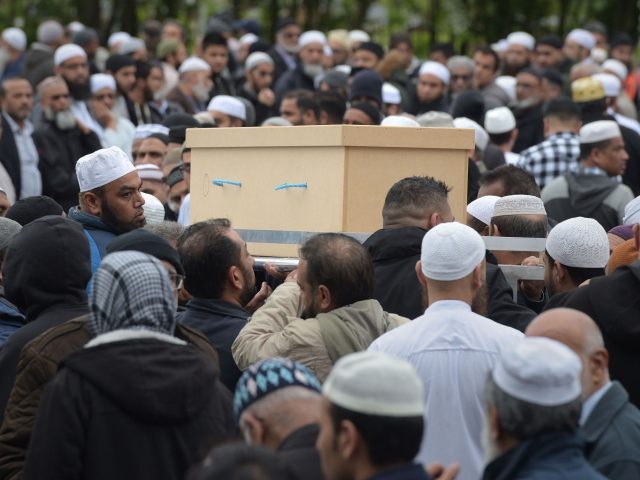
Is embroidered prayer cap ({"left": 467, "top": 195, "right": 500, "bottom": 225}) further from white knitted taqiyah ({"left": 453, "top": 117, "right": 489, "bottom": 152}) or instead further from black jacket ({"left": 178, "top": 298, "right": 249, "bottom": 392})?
white knitted taqiyah ({"left": 453, "top": 117, "right": 489, "bottom": 152})

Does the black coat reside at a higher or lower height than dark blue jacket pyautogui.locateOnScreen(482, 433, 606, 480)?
lower

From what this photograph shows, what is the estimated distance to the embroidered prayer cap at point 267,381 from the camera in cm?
388

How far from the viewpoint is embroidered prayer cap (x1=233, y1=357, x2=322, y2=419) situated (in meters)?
3.88

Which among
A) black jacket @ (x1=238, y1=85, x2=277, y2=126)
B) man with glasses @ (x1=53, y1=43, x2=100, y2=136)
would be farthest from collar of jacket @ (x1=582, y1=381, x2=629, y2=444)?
black jacket @ (x1=238, y1=85, x2=277, y2=126)

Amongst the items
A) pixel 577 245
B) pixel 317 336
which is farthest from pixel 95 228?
pixel 577 245

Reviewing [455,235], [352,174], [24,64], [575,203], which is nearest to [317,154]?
[352,174]

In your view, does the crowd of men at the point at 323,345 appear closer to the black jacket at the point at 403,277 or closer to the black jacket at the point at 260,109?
the black jacket at the point at 403,277

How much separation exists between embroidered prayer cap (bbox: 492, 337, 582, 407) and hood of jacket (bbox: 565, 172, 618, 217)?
6.10m

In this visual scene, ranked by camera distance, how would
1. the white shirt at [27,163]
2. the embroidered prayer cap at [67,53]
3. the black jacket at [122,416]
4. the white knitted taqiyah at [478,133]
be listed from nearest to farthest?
the black jacket at [122,416] → the white knitted taqiyah at [478,133] → the white shirt at [27,163] → the embroidered prayer cap at [67,53]

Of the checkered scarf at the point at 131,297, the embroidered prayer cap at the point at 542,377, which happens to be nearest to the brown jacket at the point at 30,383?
the checkered scarf at the point at 131,297

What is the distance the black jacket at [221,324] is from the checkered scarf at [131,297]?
4.14ft

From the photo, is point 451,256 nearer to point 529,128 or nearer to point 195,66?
point 529,128

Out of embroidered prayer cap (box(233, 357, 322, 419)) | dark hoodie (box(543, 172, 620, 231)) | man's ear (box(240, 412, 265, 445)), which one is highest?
embroidered prayer cap (box(233, 357, 322, 419))

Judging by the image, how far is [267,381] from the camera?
3885 millimetres
